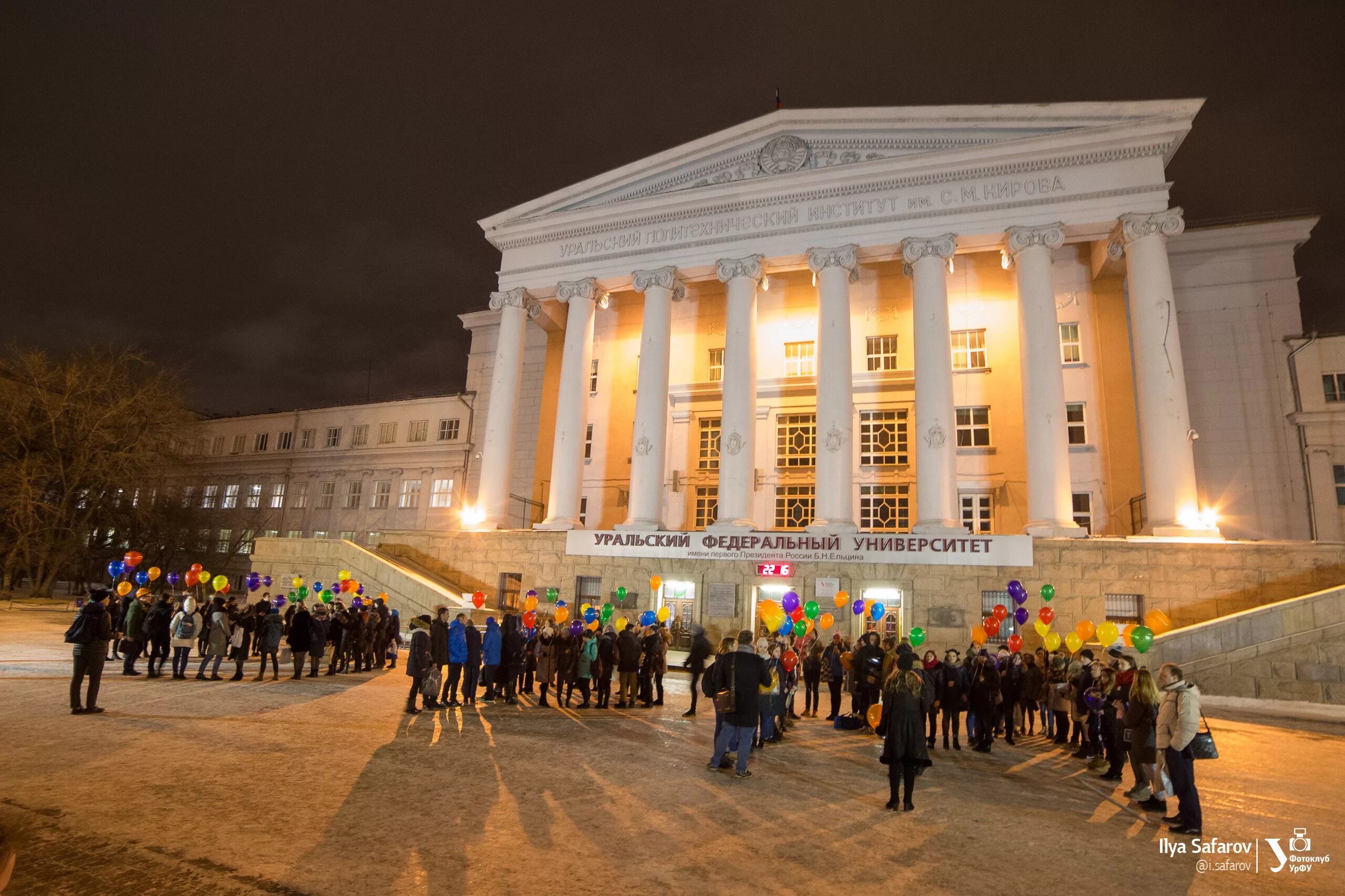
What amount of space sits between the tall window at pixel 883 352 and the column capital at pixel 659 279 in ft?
26.5

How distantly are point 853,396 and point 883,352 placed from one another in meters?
2.57

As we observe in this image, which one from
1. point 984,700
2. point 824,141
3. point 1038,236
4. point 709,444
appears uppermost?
point 824,141

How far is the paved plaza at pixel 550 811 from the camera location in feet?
17.2

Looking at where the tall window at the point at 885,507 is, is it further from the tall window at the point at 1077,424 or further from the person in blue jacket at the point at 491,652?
the person in blue jacket at the point at 491,652

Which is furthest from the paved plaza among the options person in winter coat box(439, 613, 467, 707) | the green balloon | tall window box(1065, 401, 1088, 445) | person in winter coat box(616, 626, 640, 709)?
tall window box(1065, 401, 1088, 445)

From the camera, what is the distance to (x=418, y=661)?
11.4 m

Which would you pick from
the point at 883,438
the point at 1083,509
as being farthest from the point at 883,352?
the point at 1083,509

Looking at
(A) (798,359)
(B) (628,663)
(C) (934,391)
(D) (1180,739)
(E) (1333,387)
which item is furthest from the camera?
(A) (798,359)

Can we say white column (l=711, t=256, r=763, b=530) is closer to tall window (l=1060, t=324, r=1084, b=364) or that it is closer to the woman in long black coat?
tall window (l=1060, t=324, r=1084, b=364)

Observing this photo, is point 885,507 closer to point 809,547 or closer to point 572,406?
point 809,547

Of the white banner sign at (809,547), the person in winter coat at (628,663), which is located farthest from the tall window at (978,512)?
the person in winter coat at (628,663)

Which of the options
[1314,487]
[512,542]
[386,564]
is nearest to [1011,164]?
[1314,487]

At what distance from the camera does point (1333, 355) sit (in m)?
23.8

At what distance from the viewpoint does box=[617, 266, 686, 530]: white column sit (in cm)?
2538
